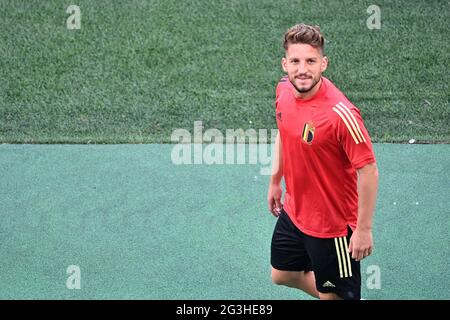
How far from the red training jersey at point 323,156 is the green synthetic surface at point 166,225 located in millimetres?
1242

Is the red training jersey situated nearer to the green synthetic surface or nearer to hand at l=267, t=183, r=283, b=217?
hand at l=267, t=183, r=283, b=217

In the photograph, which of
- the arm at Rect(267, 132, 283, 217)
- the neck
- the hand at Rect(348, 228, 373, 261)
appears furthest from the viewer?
the arm at Rect(267, 132, 283, 217)

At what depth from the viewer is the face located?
432 cm

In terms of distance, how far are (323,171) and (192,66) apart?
547 cm

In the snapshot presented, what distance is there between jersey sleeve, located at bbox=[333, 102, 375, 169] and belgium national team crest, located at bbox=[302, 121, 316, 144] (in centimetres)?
15

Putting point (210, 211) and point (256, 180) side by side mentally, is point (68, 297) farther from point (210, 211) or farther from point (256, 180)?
point (256, 180)

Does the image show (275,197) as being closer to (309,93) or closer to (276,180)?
(276,180)

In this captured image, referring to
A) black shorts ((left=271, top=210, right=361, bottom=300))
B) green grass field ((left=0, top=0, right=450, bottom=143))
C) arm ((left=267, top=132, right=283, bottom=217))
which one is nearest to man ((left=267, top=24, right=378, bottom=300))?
black shorts ((left=271, top=210, right=361, bottom=300))

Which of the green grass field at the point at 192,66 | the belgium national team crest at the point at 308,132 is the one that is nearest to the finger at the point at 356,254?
the belgium national team crest at the point at 308,132

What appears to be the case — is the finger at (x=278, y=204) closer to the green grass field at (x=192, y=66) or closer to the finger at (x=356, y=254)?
the finger at (x=356, y=254)

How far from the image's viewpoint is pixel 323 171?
439cm

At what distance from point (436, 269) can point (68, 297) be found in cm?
254

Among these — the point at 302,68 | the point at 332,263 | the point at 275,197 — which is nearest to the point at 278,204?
the point at 275,197

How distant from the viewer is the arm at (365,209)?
415cm
